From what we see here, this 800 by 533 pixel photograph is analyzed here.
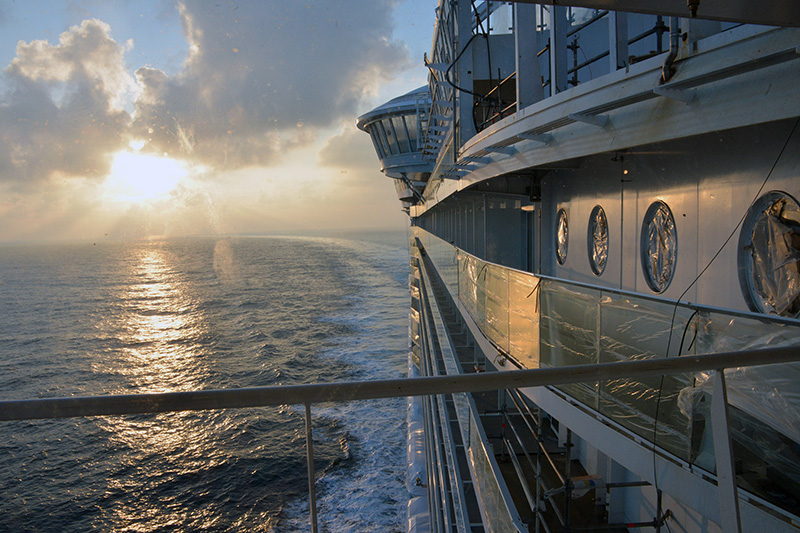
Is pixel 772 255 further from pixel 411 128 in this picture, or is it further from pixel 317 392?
pixel 411 128

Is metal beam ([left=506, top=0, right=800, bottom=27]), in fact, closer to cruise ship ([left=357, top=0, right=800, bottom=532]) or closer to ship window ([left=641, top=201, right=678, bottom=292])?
cruise ship ([left=357, top=0, right=800, bottom=532])

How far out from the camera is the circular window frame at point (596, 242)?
7.54 metres

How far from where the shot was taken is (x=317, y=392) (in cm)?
143

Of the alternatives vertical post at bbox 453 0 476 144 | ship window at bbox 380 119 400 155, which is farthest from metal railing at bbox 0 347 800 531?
ship window at bbox 380 119 400 155

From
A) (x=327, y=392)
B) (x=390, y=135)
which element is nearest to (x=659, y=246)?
(x=327, y=392)

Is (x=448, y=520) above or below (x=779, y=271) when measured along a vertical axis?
below

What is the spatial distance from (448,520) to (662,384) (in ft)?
18.5

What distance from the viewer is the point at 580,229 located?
27.5ft

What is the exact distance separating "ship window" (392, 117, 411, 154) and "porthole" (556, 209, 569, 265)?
91.6 ft

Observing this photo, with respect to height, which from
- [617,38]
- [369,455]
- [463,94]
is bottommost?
[369,455]

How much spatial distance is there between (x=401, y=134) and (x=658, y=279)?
3194 cm

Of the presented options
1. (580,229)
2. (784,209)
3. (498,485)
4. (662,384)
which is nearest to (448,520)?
(498,485)

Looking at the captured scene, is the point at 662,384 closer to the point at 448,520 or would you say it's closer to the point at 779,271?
the point at 779,271

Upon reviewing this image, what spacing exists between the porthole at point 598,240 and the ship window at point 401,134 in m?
29.6
